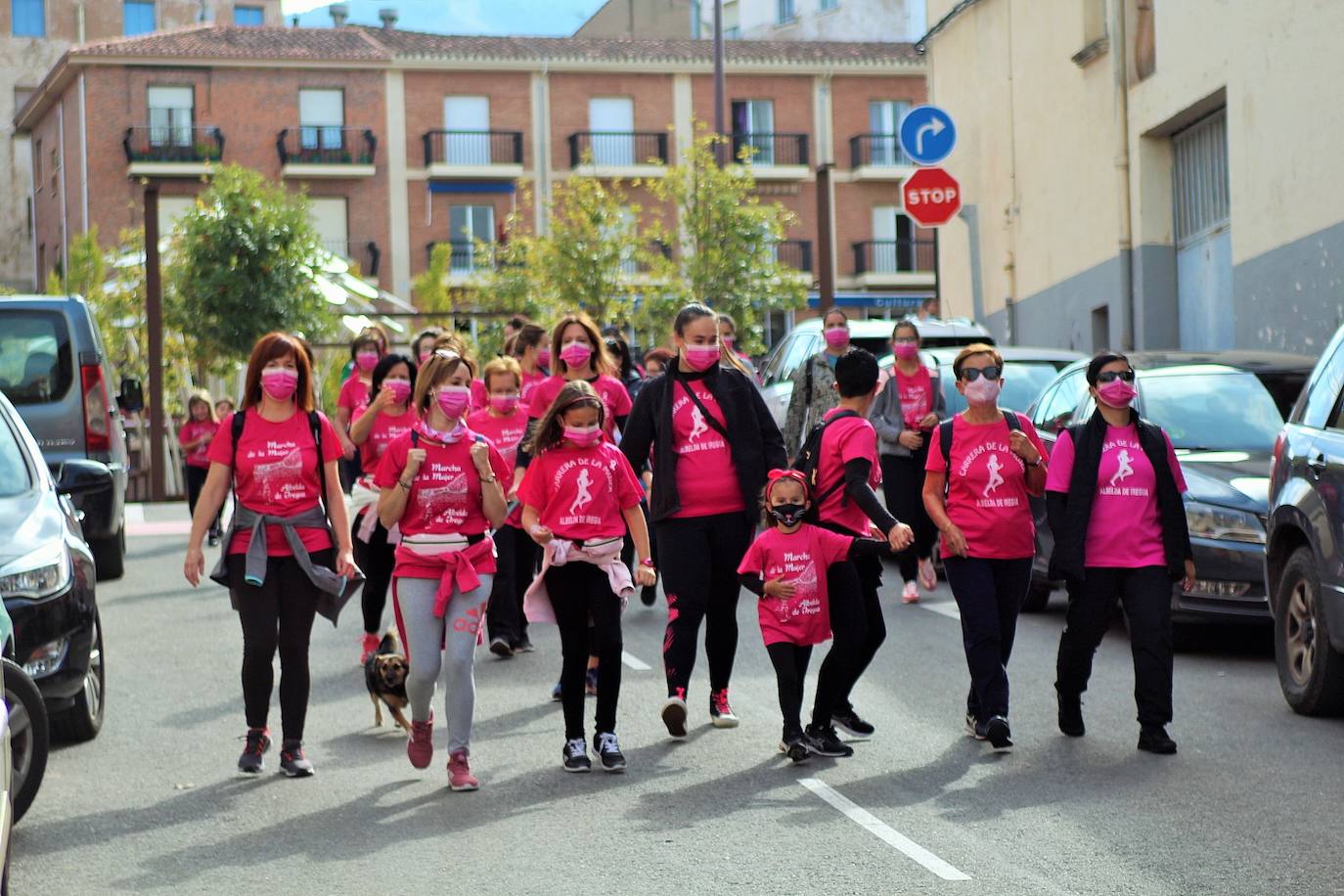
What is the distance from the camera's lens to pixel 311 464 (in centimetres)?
870

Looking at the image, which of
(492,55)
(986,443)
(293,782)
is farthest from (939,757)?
(492,55)

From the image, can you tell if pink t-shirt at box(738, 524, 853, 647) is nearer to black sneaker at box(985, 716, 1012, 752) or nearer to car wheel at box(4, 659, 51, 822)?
black sneaker at box(985, 716, 1012, 752)

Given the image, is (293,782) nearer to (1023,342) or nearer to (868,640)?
(868,640)

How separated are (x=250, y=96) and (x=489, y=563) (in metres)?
50.9

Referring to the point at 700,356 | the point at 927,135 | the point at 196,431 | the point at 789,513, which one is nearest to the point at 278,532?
the point at 700,356

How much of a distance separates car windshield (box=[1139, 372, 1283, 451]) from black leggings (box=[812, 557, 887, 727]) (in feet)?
13.0

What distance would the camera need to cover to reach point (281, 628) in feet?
28.6

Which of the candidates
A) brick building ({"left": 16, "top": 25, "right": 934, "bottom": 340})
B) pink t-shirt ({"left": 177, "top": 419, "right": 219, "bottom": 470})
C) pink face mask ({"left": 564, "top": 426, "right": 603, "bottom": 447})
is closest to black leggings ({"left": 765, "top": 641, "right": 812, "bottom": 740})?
pink face mask ({"left": 564, "top": 426, "right": 603, "bottom": 447})

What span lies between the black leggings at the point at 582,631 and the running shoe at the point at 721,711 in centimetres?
103

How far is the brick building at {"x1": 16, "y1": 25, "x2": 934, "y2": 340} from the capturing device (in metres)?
56.8

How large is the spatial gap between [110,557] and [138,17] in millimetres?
54893

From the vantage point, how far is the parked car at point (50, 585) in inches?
337

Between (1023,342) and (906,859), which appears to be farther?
(1023,342)

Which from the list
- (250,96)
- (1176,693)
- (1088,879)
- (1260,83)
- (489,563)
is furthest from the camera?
(250,96)
